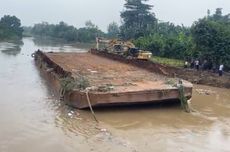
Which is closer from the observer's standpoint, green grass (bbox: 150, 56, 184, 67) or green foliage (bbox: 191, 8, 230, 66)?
green foliage (bbox: 191, 8, 230, 66)

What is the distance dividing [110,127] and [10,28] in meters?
75.4

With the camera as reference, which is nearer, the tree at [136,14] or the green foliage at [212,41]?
the green foliage at [212,41]

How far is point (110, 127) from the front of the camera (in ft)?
34.9

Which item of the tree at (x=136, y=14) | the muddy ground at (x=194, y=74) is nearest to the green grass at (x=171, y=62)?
the muddy ground at (x=194, y=74)

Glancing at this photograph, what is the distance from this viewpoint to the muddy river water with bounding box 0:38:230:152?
29.8 feet

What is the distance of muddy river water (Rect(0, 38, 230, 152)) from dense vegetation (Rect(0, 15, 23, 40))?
6050 centimetres

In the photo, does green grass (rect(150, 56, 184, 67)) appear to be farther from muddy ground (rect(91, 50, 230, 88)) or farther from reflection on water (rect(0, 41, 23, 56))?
reflection on water (rect(0, 41, 23, 56))

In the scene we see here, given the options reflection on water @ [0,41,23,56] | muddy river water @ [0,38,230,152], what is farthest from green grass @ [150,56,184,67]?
reflection on water @ [0,41,23,56]

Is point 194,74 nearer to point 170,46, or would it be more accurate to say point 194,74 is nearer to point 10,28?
point 170,46

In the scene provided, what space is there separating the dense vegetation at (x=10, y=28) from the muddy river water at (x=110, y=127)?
60502mm

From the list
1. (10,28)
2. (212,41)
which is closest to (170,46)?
(212,41)

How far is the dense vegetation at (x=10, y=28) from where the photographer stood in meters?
72.9

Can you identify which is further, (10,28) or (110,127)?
(10,28)

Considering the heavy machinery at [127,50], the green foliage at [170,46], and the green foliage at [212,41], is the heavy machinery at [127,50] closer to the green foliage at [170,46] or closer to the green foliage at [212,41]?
the green foliage at [212,41]
